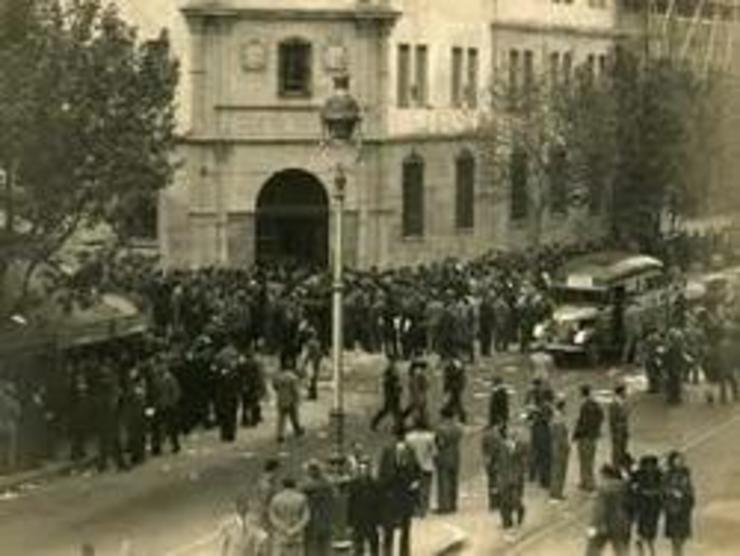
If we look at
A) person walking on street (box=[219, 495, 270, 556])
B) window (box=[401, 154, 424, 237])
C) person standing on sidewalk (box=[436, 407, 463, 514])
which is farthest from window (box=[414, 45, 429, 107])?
person walking on street (box=[219, 495, 270, 556])

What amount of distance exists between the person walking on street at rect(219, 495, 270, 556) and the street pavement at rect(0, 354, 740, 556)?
1073 mm

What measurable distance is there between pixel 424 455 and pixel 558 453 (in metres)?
3.14

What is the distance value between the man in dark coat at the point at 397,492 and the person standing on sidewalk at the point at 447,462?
2590mm

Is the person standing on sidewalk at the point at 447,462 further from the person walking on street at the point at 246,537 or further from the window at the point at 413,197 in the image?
the window at the point at 413,197

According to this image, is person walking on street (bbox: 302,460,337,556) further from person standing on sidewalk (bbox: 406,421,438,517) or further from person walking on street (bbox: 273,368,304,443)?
A: person walking on street (bbox: 273,368,304,443)

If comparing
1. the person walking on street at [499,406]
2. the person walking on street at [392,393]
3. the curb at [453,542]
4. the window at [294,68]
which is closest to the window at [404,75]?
the window at [294,68]

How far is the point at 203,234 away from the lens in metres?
57.5

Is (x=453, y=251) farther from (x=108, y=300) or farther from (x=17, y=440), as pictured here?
(x=17, y=440)

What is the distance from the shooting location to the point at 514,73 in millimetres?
67938

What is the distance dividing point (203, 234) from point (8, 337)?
2443cm

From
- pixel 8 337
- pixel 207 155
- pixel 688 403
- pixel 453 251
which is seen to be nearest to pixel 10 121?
pixel 8 337

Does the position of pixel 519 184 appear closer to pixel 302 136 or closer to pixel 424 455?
pixel 302 136

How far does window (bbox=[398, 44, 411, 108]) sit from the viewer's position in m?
61.2

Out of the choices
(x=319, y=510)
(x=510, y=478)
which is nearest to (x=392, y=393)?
(x=510, y=478)
